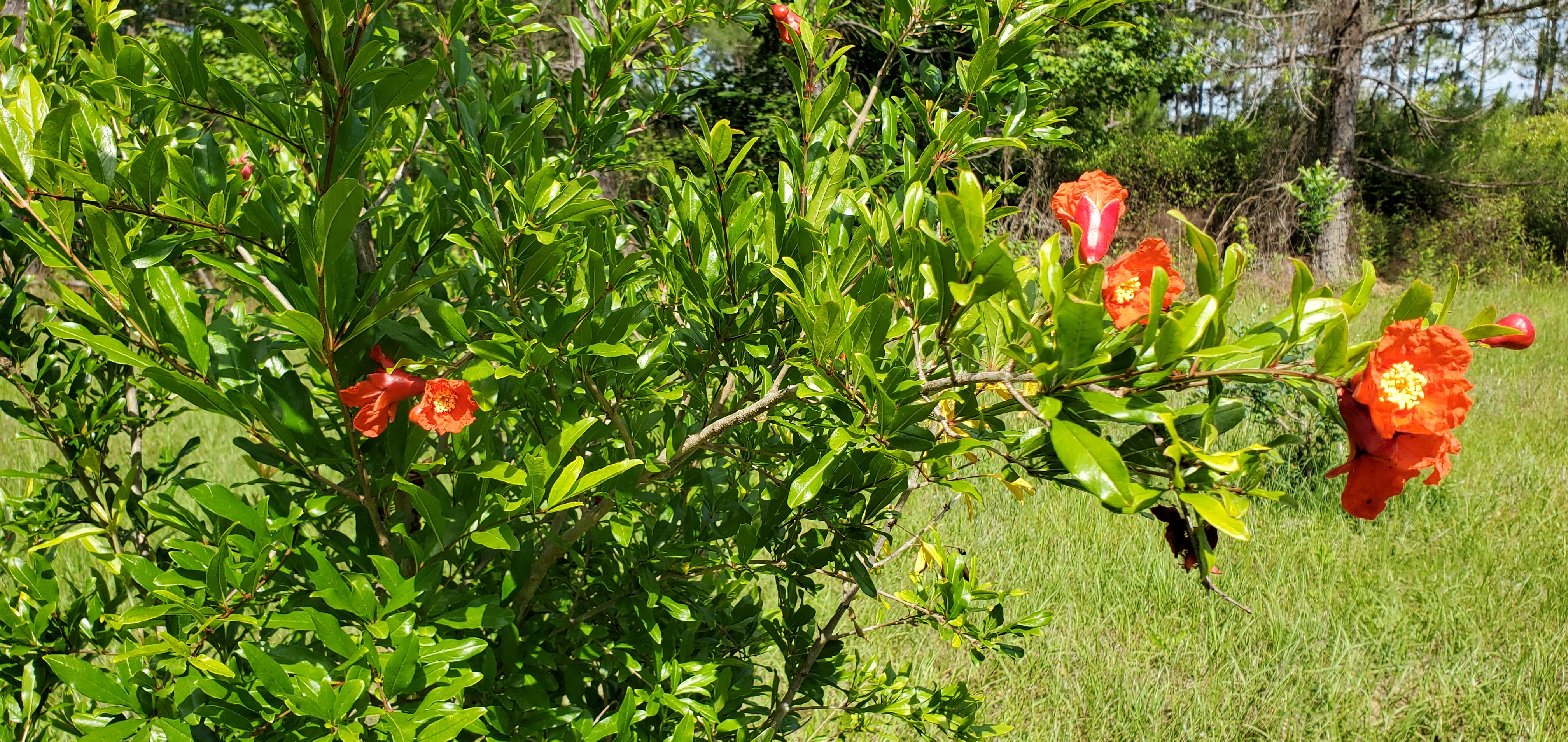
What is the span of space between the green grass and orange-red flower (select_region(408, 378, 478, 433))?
0.98 metres

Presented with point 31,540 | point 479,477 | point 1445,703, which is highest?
point 479,477

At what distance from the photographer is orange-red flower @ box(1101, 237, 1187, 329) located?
57 cm

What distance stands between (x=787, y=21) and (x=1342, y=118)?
9190 millimetres

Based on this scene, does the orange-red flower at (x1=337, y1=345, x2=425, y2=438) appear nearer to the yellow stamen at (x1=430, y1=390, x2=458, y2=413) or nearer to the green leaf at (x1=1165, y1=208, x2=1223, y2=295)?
the yellow stamen at (x1=430, y1=390, x2=458, y2=413)

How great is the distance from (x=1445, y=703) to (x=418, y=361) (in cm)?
225

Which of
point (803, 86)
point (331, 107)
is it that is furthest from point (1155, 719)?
point (331, 107)

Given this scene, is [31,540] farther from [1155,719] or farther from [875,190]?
[1155,719]

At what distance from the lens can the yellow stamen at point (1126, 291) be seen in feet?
1.93

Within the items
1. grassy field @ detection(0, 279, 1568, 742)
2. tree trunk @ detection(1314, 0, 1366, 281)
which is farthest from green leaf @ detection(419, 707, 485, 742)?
tree trunk @ detection(1314, 0, 1366, 281)

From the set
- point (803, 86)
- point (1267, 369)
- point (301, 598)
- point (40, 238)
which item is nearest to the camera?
point (1267, 369)

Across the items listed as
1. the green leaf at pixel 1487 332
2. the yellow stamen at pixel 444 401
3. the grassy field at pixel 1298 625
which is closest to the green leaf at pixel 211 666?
the yellow stamen at pixel 444 401

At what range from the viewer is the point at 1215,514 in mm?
452

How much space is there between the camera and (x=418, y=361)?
728mm

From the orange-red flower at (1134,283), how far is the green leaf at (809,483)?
204mm
